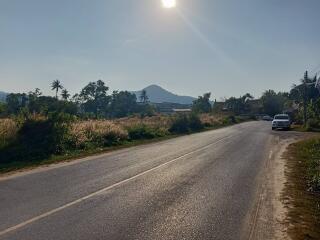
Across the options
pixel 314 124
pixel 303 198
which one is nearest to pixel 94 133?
pixel 303 198

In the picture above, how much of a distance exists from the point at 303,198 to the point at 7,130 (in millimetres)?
15131

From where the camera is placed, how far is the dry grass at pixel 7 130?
19797mm

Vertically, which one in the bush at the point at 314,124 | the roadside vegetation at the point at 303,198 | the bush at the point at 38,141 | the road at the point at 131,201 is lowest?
the bush at the point at 314,124

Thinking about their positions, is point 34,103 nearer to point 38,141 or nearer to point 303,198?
point 38,141

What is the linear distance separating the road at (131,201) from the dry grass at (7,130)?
4.71 metres

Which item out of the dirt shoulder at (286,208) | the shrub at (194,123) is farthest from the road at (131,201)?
the shrub at (194,123)

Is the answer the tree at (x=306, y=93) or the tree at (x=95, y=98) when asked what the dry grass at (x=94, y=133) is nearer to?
the tree at (x=306, y=93)

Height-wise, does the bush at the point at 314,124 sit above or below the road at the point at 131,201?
below

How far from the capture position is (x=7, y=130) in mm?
20625

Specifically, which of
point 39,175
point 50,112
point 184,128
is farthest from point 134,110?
point 39,175

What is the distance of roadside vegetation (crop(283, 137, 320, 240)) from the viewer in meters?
7.95

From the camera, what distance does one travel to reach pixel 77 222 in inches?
306

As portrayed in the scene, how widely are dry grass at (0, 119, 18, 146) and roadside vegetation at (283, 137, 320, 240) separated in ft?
42.9

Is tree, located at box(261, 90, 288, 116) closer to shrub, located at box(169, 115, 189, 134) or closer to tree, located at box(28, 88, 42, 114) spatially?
shrub, located at box(169, 115, 189, 134)
